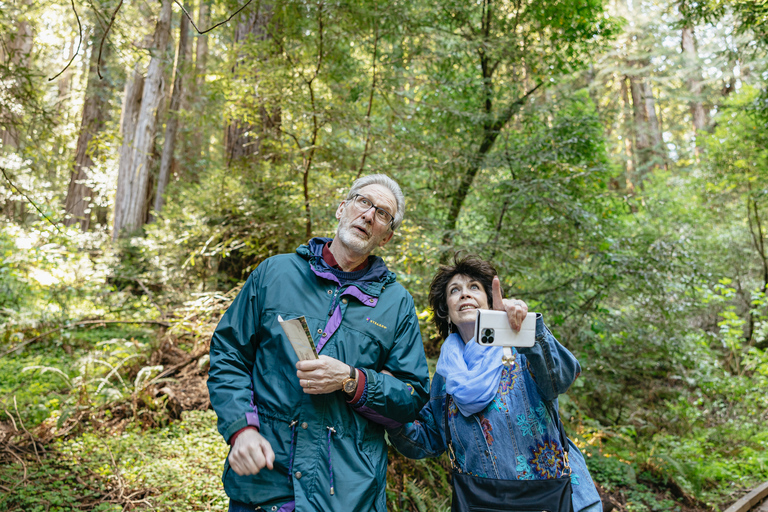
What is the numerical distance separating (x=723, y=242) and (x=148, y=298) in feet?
41.1

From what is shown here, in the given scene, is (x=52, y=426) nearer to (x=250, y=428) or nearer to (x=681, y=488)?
(x=250, y=428)

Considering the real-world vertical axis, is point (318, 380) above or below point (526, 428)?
above

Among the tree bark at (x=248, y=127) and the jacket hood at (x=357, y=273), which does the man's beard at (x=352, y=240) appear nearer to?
the jacket hood at (x=357, y=273)

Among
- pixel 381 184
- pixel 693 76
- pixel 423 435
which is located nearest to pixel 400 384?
pixel 423 435

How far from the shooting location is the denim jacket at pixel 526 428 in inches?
75.2

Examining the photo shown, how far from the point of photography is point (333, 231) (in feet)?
16.1

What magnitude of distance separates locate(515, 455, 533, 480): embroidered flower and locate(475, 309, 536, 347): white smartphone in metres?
0.49

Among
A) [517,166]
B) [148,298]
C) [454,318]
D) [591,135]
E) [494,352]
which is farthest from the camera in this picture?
[148,298]

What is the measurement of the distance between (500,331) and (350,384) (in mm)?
614

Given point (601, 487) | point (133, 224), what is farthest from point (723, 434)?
point (133, 224)

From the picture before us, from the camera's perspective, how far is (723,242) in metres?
11.2

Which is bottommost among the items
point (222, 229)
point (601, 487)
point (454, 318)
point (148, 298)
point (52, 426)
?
point (601, 487)

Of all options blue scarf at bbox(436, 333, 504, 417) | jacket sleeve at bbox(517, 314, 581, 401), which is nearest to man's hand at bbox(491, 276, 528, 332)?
jacket sleeve at bbox(517, 314, 581, 401)

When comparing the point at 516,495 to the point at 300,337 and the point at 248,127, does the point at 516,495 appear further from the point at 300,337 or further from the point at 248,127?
the point at 248,127
